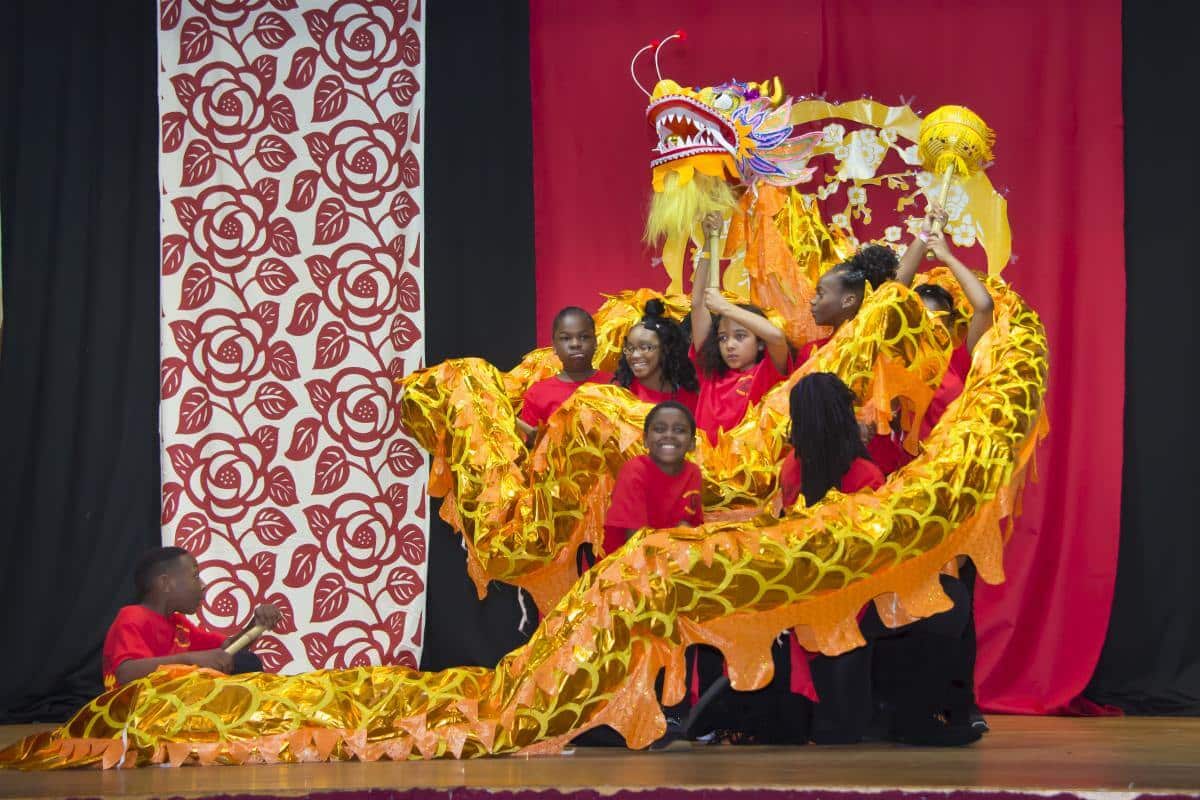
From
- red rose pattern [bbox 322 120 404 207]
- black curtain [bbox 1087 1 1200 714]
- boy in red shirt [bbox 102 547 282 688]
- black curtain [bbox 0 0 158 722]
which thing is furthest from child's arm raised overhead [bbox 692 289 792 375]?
black curtain [bbox 0 0 158 722]

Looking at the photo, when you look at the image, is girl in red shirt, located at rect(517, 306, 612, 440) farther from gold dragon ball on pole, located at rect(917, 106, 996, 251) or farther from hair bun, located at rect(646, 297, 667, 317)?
gold dragon ball on pole, located at rect(917, 106, 996, 251)

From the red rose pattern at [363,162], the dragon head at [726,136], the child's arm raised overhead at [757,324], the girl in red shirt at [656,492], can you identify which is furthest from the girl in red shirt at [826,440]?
the red rose pattern at [363,162]

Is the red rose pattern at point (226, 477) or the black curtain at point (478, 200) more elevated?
the black curtain at point (478, 200)

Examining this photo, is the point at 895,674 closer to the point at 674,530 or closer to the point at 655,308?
the point at 674,530

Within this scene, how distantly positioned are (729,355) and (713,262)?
26cm

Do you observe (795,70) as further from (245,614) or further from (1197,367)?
(245,614)

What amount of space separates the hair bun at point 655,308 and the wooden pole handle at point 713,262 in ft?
0.73

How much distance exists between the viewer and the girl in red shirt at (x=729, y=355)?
4023 millimetres

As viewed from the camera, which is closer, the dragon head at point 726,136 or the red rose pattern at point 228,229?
the dragon head at point 726,136

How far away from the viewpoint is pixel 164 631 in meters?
3.88

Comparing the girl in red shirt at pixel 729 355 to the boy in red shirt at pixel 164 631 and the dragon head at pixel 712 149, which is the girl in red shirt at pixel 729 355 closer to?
the dragon head at pixel 712 149

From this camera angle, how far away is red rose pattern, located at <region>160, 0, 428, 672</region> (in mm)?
5133

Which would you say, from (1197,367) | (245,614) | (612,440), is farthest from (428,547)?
(1197,367)

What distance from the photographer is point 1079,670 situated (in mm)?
4785
